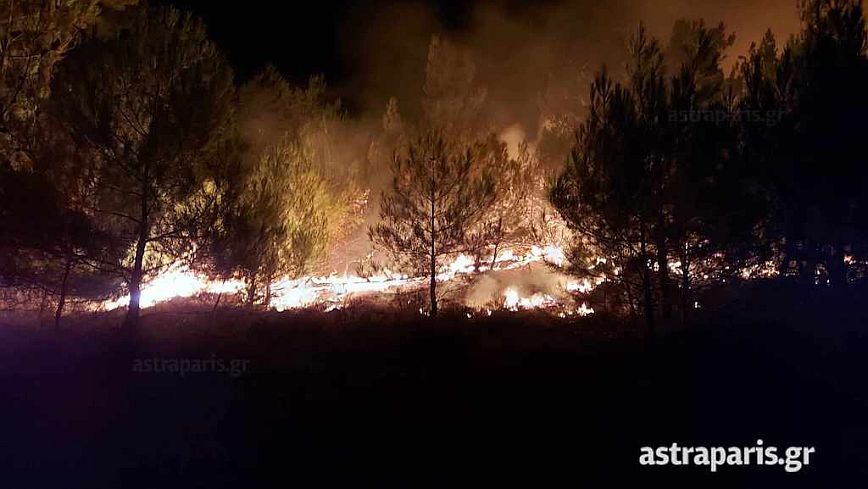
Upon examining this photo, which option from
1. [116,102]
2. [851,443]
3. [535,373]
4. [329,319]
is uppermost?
[116,102]

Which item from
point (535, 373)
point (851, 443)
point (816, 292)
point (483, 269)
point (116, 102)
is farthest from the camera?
point (483, 269)

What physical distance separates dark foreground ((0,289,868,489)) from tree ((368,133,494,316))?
4312mm

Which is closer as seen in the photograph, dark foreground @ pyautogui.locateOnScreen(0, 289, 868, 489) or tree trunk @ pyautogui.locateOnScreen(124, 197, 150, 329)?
dark foreground @ pyautogui.locateOnScreen(0, 289, 868, 489)

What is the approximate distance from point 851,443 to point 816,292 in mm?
8048

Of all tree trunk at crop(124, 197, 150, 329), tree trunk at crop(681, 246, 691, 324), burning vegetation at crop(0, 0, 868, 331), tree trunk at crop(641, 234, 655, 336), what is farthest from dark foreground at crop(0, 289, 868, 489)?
burning vegetation at crop(0, 0, 868, 331)

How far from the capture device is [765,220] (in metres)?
10.7

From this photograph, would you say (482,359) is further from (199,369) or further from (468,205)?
(468,205)

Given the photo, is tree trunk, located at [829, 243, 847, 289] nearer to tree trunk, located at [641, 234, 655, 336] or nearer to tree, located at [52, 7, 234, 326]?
tree trunk, located at [641, 234, 655, 336]

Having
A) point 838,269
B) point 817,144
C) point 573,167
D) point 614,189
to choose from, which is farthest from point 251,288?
point 838,269

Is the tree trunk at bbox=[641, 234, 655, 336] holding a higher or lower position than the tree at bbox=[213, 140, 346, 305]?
lower

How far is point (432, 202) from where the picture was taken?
1454 centimetres

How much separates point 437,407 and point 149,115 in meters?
9.49

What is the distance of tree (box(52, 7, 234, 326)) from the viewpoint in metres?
9.84

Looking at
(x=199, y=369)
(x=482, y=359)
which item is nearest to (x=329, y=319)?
(x=199, y=369)
